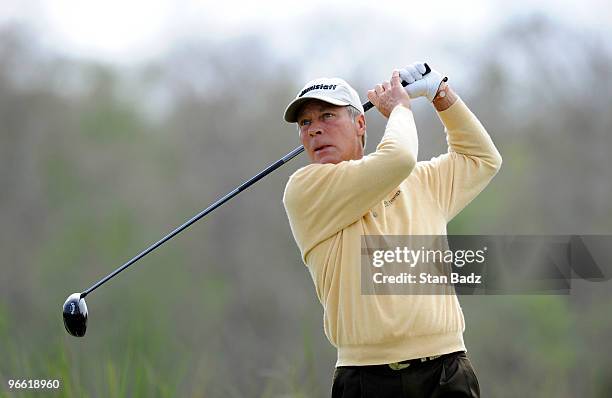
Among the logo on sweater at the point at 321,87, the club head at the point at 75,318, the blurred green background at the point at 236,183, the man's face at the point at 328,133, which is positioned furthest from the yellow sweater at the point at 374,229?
the blurred green background at the point at 236,183

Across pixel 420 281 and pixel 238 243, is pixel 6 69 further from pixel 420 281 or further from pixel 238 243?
pixel 420 281

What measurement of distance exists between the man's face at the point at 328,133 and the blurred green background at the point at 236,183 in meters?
16.2

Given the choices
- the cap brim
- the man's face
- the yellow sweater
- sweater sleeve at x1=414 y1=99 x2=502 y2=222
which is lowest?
the yellow sweater

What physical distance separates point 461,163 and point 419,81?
0.30 meters

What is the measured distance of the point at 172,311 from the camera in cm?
2192

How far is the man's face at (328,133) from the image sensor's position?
3420 millimetres

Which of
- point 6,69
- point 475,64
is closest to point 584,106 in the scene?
point 475,64

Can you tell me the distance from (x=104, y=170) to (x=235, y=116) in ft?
13.1

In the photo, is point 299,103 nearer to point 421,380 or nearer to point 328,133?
point 328,133

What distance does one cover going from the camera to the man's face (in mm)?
3420

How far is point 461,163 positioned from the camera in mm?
3516

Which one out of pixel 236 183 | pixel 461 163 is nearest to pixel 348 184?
pixel 461 163

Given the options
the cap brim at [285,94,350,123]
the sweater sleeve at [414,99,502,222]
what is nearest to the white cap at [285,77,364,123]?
the cap brim at [285,94,350,123]

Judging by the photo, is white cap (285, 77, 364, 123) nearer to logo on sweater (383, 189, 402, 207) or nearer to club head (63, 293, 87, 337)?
logo on sweater (383, 189, 402, 207)
